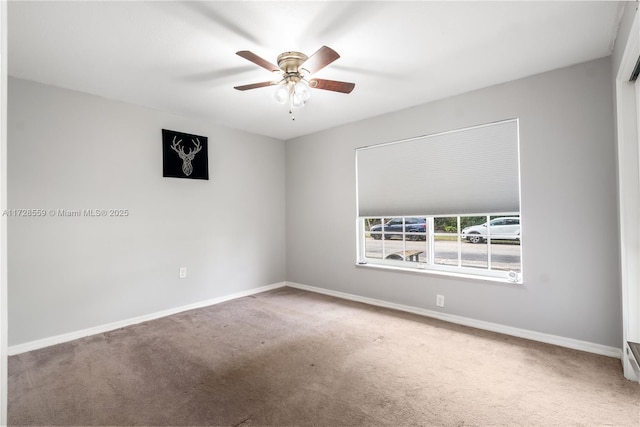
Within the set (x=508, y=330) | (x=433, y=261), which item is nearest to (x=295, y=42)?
(x=433, y=261)

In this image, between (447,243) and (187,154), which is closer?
(447,243)

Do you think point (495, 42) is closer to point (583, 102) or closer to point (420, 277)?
point (583, 102)

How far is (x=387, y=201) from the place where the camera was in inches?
154

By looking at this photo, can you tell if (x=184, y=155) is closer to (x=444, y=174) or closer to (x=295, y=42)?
(x=295, y=42)

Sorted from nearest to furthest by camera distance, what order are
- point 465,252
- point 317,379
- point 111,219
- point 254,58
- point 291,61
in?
point 254,58
point 317,379
point 291,61
point 111,219
point 465,252

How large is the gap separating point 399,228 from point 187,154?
3014 millimetres

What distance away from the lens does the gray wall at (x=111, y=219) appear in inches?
108

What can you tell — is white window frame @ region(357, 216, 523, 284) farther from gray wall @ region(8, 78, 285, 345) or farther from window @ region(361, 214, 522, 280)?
gray wall @ region(8, 78, 285, 345)

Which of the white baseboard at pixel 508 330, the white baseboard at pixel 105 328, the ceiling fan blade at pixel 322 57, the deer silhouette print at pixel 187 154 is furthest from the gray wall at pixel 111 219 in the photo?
the ceiling fan blade at pixel 322 57

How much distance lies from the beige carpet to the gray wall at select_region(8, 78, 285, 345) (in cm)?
47

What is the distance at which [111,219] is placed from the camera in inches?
128

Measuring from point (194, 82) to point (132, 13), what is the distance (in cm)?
98

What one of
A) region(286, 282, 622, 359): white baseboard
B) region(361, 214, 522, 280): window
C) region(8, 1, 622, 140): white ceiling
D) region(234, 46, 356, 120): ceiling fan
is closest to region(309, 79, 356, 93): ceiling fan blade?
region(234, 46, 356, 120): ceiling fan

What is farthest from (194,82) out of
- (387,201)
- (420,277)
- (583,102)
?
(583,102)
